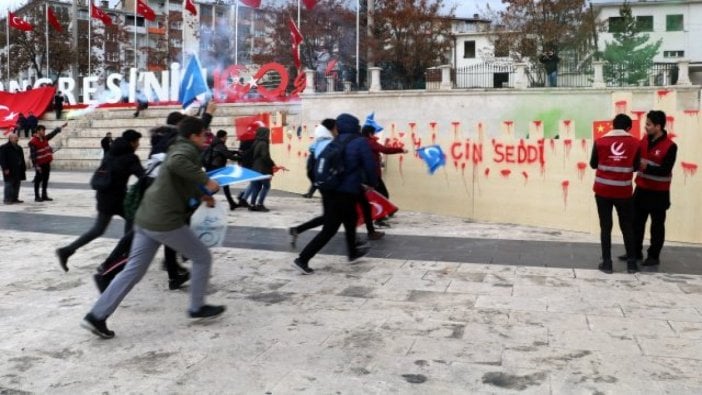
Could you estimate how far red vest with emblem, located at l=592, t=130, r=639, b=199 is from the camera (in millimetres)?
6465

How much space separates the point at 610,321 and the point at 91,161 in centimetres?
2415

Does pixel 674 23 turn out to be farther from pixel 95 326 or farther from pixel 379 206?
pixel 95 326

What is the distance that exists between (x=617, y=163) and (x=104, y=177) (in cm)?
509

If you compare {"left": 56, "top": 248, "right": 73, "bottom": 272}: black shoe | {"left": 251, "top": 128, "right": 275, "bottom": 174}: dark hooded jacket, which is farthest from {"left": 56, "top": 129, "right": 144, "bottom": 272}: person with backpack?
{"left": 251, "top": 128, "right": 275, "bottom": 174}: dark hooded jacket

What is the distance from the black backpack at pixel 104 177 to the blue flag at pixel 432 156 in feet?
19.5

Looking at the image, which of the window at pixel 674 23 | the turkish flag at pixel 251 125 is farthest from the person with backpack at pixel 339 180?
the window at pixel 674 23

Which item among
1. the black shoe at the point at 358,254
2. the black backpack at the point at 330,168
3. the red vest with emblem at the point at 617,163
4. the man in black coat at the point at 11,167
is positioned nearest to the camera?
the red vest with emblem at the point at 617,163

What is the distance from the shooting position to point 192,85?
11086 mm

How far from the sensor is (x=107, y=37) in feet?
169

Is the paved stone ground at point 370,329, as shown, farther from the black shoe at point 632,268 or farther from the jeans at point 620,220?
the jeans at point 620,220

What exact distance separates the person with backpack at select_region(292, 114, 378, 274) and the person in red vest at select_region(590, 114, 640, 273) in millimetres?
2317

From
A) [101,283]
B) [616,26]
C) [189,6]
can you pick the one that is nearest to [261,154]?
[101,283]

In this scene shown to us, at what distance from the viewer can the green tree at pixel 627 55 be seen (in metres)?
23.2

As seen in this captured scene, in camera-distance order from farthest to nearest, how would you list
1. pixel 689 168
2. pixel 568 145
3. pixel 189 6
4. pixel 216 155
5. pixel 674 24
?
pixel 674 24 < pixel 189 6 < pixel 216 155 < pixel 568 145 < pixel 689 168
